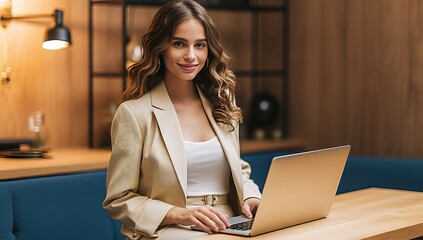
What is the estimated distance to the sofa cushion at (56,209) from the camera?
A: 3131 mm

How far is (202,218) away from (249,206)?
0.37m

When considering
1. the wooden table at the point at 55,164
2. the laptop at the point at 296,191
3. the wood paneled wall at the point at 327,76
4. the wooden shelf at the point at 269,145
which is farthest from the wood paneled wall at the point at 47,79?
the laptop at the point at 296,191

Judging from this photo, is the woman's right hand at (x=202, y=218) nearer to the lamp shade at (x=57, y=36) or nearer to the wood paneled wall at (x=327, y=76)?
the lamp shade at (x=57, y=36)

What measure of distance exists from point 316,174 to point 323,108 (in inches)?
88.9

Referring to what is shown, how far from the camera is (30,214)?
3.18 m

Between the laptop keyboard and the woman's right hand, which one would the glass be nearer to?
the woman's right hand

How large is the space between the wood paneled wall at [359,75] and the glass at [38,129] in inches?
66.7

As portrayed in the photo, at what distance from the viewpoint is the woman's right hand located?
7.55 feet

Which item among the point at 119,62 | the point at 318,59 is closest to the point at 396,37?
the point at 318,59

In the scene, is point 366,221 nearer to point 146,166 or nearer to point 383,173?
point 146,166

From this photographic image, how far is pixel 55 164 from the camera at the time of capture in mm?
3369

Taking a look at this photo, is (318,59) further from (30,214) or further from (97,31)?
(30,214)

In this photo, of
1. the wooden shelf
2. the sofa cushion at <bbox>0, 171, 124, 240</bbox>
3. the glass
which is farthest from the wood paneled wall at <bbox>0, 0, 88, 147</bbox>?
the wooden shelf

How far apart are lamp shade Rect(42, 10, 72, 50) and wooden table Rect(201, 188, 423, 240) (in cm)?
151
